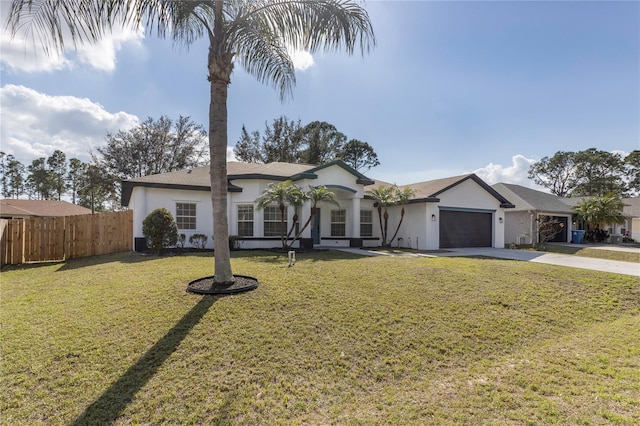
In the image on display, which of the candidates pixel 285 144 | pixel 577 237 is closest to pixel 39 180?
pixel 285 144

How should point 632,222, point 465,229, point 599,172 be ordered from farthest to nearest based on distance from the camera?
point 599,172 < point 632,222 < point 465,229

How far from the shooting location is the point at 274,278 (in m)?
8.03

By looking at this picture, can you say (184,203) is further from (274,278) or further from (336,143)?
(336,143)

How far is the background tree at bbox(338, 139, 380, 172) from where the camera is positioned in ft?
137

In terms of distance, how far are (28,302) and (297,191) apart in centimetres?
918

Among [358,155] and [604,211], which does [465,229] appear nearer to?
[604,211]

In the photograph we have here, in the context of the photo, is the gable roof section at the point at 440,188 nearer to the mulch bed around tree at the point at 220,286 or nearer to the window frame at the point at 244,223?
the window frame at the point at 244,223

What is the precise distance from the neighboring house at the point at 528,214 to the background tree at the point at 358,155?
18.2m

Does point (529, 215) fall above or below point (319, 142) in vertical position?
below

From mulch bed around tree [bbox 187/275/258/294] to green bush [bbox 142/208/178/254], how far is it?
6340 mm

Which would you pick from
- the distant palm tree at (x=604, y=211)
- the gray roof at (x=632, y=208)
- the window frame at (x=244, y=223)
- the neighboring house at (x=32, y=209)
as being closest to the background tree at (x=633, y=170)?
the gray roof at (x=632, y=208)

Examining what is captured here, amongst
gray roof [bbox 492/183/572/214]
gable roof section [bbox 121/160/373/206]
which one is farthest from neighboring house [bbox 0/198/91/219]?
gray roof [bbox 492/183/572/214]

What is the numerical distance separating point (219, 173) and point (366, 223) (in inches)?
544

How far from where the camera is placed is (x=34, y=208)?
31625mm
